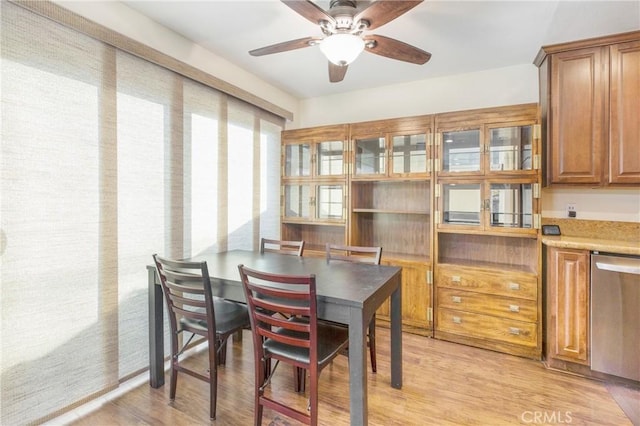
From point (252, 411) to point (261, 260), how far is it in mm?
1016

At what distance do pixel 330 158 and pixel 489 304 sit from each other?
2160mm

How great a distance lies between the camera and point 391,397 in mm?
2066

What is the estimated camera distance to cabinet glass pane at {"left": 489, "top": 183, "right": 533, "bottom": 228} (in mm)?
2666

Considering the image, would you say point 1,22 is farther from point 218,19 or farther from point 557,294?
point 557,294

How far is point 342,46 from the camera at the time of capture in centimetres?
173

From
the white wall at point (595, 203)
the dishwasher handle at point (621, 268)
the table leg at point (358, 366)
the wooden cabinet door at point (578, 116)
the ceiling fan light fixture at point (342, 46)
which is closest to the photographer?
the table leg at point (358, 366)

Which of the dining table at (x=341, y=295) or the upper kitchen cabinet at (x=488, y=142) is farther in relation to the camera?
the upper kitchen cabinet at (x=488, y=142)

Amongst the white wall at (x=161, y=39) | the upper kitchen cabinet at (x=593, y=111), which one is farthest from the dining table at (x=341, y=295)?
the upper kitchen cabinet at (x=593, y=111)

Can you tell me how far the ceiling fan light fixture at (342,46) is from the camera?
1717 millimetres

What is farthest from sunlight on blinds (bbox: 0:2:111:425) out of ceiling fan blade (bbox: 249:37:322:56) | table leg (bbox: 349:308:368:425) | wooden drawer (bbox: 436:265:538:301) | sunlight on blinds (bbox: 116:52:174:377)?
wooden drawer (bbox: 436:265:538:301)

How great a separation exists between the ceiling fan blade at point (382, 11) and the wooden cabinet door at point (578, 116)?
1.81m

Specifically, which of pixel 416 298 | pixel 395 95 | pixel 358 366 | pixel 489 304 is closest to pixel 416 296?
pixel 416 298

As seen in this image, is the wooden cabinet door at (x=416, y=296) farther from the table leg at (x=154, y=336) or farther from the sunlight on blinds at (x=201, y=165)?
the table leg at (x=154, y=336)

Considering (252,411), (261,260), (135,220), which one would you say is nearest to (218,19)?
(135,220)
